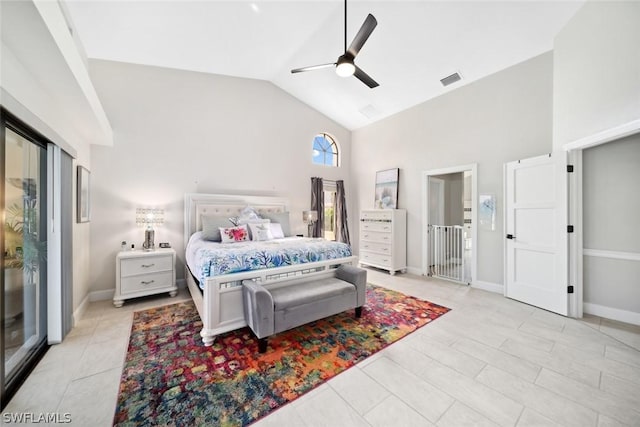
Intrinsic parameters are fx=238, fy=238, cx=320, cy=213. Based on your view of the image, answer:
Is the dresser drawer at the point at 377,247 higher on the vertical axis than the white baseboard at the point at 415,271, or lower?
higher

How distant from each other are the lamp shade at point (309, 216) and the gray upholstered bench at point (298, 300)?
2.52 metres

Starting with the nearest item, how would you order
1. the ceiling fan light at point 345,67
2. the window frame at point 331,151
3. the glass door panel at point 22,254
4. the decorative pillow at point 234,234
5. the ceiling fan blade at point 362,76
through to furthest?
the glass door panel at point 22,254 < the ceiling fan light at point 345,67 < the ceiling fan blade at point 362,76 < the decorative pillow at point 234,234 < the window frame at point 331,151

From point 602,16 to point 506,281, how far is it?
11.2ft

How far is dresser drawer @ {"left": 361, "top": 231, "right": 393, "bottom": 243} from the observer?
5011mm

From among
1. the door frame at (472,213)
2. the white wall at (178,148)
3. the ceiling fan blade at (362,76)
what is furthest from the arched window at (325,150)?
the ceiling fan blade at (362,76)

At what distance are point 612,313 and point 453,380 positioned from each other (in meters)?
2.73

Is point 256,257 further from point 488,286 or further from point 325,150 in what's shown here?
point 325,150

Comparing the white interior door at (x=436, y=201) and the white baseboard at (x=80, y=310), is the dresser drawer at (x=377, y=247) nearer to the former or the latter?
the white interior door at (x=436, y=201)

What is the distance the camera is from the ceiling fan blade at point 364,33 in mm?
2447

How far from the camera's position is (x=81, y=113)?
2.59 m

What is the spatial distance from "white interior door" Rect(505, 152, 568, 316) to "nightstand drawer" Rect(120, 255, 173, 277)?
5.21m

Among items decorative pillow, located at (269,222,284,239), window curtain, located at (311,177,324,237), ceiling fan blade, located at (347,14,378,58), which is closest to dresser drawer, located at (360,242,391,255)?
window curtain, located at (311,177,324,237)

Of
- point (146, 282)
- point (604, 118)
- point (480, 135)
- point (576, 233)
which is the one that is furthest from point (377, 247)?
point (146, 282)

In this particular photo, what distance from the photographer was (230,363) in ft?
6.95
